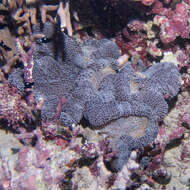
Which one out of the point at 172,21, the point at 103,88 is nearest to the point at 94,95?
the point at 103,88

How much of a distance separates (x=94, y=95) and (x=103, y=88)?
0.23 m

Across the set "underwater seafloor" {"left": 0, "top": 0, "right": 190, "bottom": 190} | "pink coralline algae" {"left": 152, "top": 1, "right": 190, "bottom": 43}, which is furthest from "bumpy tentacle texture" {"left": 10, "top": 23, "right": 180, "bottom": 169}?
"pink coralline algae" {"left": 152, "top": 1, "right": 190, "bottom": 43}

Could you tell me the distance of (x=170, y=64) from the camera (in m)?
3.85

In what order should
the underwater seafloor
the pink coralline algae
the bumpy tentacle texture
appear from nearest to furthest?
the underwater seafloor
the bumpy tentacle texture
the pink coralline algae

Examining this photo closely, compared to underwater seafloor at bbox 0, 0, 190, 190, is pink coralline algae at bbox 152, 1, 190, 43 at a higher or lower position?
higher

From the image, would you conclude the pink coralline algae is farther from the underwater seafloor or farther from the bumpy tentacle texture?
the bumpy tentacle texture

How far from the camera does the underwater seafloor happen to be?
2.97 m

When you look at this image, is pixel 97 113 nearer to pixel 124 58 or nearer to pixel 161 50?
pixel 124 58

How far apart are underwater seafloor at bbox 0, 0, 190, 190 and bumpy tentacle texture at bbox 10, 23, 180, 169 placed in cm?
2

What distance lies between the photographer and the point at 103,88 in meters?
3.45

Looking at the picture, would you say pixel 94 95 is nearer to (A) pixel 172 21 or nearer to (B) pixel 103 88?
(B) pixel 103 88

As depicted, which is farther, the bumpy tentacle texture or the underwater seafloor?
the bumpy tentacle texture

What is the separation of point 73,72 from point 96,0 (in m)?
1.65

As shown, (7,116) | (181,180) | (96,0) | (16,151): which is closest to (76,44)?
(96,0)
